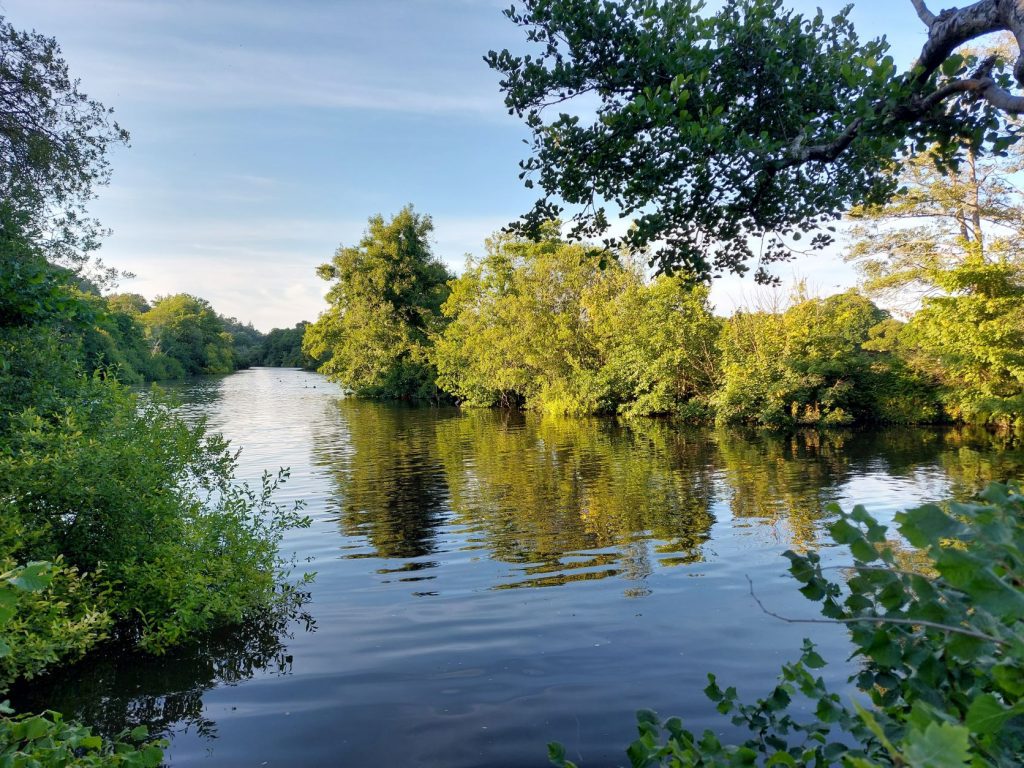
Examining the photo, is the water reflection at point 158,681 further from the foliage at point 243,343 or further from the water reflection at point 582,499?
the foliage at point 243,343

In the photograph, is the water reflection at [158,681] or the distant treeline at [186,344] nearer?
the water reflection at [158,681]

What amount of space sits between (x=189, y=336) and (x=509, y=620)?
363ft

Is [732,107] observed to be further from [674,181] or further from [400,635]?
[400,635]

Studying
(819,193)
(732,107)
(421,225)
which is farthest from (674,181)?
(421,225)

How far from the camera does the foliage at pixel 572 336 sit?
32688mm

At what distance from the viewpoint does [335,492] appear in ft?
56.3

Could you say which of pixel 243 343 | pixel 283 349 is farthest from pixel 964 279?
pixel 243 343

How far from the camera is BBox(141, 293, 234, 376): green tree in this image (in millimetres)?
101500

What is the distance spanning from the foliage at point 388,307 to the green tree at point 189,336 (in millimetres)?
53965

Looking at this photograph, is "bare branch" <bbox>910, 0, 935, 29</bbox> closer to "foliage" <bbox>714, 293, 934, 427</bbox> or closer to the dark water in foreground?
the dark water in foreground

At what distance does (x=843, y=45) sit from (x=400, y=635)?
7664 millimetres

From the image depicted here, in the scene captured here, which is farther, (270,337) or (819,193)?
(270,337)

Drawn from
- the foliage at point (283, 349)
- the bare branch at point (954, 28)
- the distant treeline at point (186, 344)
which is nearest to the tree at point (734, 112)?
the bare branch at point (954, 28)

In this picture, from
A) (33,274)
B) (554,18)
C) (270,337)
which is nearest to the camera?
(554,18)
